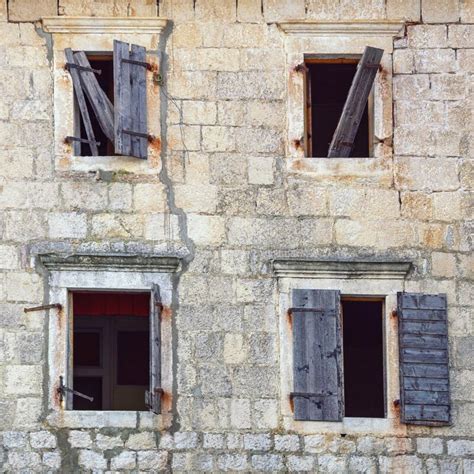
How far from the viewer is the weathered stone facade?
1262 centimetres

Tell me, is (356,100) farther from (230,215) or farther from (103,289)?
(103,289)

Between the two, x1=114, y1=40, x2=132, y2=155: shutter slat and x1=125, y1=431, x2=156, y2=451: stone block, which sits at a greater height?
x1=114, y1=40, x2=132, y2=155: shutter slat

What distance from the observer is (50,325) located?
12680 millimetres

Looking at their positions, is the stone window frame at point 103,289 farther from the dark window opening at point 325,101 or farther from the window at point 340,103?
the dark window opening at point 325,101

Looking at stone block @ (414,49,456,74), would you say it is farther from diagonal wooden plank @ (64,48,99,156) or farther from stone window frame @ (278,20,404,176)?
diagonal wooden plank @ (64,48,99,156)

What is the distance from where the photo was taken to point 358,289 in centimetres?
1280

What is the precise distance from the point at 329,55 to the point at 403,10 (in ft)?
2.73

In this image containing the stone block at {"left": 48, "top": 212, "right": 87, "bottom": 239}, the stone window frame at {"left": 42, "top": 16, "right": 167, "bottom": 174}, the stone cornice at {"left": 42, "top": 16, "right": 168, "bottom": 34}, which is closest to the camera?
the stone block at {"left": 48, "top": 212, "right": 87, "bottom": 239}

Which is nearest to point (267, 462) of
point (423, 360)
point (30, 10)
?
point (423, 360)

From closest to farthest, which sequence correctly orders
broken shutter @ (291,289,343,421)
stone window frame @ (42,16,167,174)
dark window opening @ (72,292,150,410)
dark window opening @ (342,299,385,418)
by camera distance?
1. broken shutter @ (291,289,343,421)
2. stone window frame @ (42,16,167,174)
3. dark window opening @ (72,292,150,410)
4. dark window opening @ (342,299,385,418)

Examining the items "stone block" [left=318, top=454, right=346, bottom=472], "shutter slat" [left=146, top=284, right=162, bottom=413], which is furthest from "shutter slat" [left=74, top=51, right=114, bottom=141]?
"stone block" [left=318, top=454, right=346, bottom=472]

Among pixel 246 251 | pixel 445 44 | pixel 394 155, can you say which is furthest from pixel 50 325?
pixel 445 44

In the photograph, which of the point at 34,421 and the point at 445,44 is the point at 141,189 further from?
the point at 445,44

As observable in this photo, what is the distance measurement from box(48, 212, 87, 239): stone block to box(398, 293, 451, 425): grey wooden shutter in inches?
118
